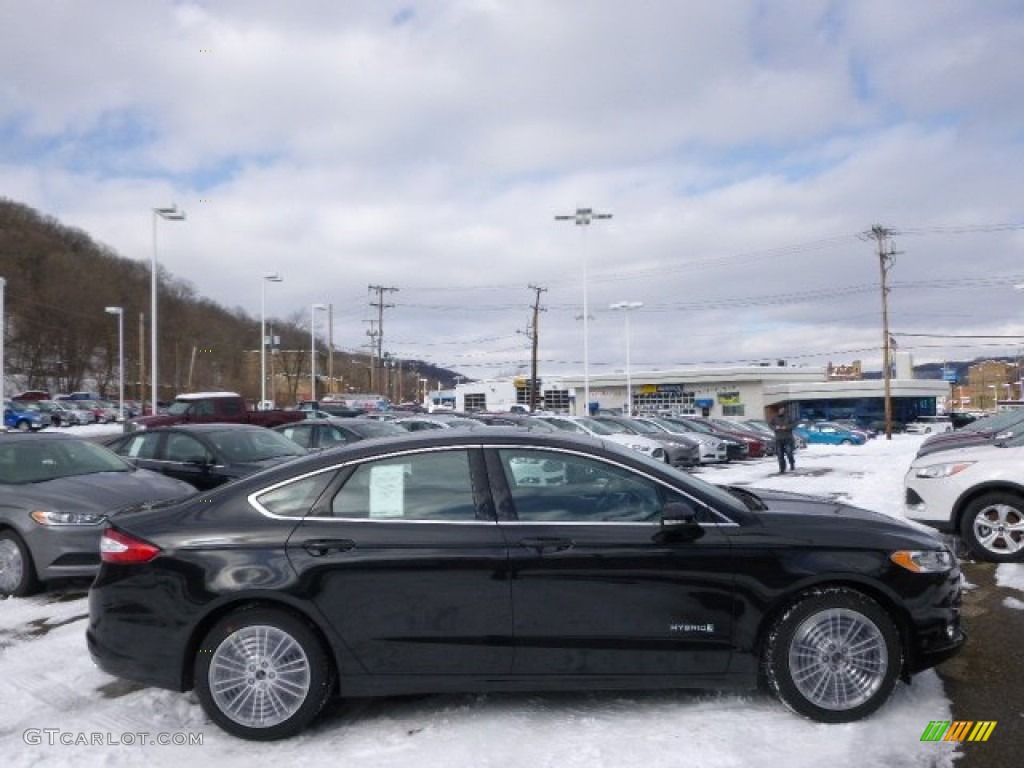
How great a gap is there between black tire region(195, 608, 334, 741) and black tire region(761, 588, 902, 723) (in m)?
2.27

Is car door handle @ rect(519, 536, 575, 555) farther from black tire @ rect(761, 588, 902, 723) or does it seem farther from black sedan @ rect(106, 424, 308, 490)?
black sedan @ rect(106, 424, 308, 490)

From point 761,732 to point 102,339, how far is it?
97.2m

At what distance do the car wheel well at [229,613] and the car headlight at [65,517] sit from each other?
11.2 ft

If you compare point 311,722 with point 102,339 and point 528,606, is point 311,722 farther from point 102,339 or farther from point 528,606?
point 102,339

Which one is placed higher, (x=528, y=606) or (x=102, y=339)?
(x=102, y=339)

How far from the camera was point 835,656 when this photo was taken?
395 centimetres

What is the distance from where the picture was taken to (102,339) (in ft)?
291

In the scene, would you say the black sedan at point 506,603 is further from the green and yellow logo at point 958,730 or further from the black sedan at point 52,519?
the black sedan at point 52,519

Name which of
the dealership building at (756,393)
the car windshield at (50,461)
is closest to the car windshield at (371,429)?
the car windshield at (50,461)

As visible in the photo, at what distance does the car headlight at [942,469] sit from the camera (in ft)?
25.7

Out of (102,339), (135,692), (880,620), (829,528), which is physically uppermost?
(102,339)

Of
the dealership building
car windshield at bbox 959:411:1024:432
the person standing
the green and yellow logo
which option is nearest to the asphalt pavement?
the green and yellow logo

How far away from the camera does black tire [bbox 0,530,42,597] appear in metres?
6.77

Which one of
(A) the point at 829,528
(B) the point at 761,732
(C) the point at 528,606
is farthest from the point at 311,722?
(A) the point at 829,528
